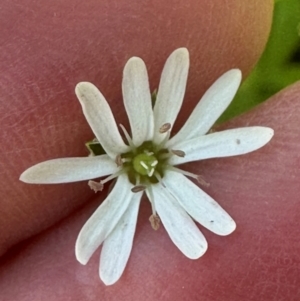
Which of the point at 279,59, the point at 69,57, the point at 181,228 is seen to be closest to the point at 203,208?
the point at 181,228

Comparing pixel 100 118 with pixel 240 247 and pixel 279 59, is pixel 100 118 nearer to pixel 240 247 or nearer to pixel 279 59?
pixel 240 247

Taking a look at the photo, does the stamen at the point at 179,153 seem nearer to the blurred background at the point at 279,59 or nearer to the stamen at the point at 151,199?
the stamen at the point at 151,199

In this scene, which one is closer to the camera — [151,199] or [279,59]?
[151,199]

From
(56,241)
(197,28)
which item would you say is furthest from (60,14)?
(56,241)

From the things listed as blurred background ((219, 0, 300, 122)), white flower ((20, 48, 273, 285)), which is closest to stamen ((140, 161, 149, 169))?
white flower ((20, 48, 273, 285))

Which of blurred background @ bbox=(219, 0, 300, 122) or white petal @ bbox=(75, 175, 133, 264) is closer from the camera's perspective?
white petal @ bbox=(75, 175, 133, 264)

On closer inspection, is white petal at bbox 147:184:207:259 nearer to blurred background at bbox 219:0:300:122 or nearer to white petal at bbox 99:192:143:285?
white petal at bbox 99:192:143:285

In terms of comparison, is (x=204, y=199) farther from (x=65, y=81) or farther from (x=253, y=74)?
(x=253, y=74)
